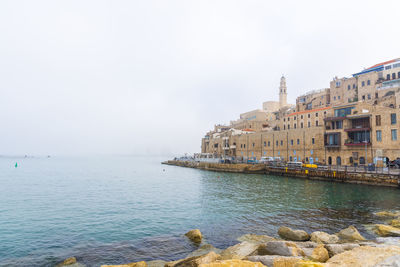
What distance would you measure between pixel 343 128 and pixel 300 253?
51.8 metres

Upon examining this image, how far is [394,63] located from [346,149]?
28274 millimetres

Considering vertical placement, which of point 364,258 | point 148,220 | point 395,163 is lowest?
point 148,220

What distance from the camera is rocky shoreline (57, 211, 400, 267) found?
23.1 feet

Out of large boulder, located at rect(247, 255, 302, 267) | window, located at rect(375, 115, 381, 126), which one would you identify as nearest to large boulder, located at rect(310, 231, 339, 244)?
large boulder, located at rect(247, 255, 302, 267)

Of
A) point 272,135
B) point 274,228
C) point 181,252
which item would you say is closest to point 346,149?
point 272,135

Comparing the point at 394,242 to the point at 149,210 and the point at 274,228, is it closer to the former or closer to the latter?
the point at 274,228

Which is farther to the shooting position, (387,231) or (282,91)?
(282,91)

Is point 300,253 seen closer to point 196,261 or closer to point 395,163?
point 196,261

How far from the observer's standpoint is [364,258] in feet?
24.2

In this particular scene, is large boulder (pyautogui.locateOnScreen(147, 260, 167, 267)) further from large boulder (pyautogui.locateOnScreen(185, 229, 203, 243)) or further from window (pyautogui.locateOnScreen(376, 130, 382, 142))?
window (pyautogui.locateOnScreen(376, 130, 382, 142))

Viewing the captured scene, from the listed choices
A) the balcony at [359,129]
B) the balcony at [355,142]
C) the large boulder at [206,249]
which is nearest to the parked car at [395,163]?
the balcony at [355,142]

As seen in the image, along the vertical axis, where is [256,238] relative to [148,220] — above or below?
above

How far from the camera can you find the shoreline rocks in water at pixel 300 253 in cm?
698

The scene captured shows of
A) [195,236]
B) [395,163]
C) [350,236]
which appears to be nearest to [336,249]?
[350,236]
